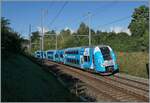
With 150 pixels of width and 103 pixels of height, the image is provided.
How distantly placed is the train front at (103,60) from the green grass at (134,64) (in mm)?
3316

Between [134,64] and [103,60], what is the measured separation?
9074 mm

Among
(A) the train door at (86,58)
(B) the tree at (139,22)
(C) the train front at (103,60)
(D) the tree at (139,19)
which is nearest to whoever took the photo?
(C) the train front at (103,60)

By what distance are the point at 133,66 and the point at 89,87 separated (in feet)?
53.1

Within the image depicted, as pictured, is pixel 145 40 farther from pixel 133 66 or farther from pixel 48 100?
pixel 48 100

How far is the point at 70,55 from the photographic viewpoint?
43.2 metres

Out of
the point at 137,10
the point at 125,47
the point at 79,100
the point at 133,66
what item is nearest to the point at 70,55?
the point at 133,66

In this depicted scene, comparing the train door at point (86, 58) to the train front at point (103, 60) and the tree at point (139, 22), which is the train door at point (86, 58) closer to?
the train front at point (103, 60)

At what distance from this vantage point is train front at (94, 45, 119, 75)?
30734 mm

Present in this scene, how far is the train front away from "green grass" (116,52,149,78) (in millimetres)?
3316

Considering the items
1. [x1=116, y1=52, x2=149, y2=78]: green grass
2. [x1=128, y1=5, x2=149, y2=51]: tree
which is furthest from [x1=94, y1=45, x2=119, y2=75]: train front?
[x1=128, y1=5, x2=149, y2=51]: tree

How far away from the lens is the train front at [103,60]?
101ft

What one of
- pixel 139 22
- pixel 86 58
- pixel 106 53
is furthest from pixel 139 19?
pixel 106 53

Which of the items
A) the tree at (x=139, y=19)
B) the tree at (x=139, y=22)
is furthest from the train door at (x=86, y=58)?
the tree at (x=139, y=19)

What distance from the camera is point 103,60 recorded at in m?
30.8
